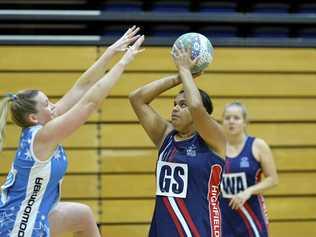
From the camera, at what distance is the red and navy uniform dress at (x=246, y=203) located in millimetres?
5762

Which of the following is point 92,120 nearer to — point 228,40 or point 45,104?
point 228,40

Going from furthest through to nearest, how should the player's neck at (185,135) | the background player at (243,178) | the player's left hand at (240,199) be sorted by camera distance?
1. the background player at (243,178)
2. the player's left hand at (240,199)
3. the player's neck at (185,135)

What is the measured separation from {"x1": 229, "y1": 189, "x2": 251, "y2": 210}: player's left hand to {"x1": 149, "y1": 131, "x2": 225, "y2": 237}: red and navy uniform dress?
5.20ft

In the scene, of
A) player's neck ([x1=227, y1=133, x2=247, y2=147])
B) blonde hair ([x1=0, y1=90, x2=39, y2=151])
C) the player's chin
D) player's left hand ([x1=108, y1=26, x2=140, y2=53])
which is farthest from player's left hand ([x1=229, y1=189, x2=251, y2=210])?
blonde hair ([x1=0, y1=90, x2=39, y2=151])

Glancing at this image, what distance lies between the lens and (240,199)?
18.1 feet

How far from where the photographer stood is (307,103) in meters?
7.89

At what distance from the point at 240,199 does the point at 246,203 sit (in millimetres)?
316

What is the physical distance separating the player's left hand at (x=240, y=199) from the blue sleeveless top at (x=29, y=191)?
2101 millimetres

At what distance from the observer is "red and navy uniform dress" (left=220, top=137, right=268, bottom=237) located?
5.76m

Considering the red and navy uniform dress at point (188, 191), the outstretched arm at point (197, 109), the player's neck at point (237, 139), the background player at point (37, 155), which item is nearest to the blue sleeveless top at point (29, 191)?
the background player at point (37, 155)

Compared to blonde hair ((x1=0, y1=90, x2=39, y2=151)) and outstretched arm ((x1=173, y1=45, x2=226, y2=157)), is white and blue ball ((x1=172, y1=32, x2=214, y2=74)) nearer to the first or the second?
outstretched arm ((x1=173, y1=45, x2=226, y2=157))

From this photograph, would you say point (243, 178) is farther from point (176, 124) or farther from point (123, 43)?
point (123, 43)

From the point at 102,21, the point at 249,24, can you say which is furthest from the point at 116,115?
the point at 249,24

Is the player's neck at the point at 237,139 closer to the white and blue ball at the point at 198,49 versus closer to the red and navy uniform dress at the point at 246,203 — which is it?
the red and navy uniform dress at the point at 246,203
